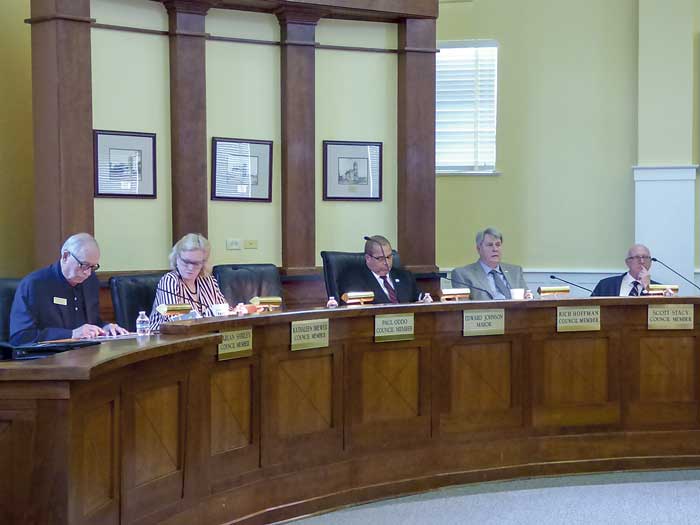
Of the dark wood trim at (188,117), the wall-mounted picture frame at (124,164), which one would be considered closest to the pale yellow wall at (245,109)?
the dark wood trim at (188,117)

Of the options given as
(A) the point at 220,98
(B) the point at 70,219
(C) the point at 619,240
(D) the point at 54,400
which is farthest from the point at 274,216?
(D) the point at 54,400

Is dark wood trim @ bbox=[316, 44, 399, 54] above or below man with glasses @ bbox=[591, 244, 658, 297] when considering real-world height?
above

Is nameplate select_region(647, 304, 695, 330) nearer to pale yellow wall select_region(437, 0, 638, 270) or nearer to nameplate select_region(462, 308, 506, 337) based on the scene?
nameplate select_region(462, 308, 506, 337)

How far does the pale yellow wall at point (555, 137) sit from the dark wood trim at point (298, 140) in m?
1.58

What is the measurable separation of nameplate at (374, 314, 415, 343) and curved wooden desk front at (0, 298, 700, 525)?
3 centimetres

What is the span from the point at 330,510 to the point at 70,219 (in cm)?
244

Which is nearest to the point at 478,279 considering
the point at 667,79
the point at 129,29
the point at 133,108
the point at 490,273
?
the point at 490,273

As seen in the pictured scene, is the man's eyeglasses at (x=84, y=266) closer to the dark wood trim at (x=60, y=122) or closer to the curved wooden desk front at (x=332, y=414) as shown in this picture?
the curved wooden desk front at (x=332, y=414)

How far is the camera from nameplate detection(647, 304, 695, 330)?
5039 mm

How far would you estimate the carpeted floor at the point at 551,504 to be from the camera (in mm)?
4168

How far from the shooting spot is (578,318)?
4.97 m

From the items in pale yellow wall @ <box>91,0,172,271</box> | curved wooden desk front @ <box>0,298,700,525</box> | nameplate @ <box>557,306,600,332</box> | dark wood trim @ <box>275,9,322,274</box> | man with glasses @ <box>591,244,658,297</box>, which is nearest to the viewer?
curved wooden desk front @ <box>0,298,700,525</box>

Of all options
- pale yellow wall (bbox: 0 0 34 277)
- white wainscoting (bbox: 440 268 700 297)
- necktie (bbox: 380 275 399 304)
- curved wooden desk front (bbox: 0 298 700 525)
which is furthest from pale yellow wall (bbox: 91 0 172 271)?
white wainscoting (bbox: 440 268 700 297)

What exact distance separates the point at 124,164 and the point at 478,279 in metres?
2.24
